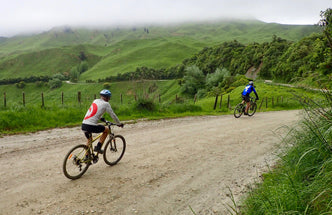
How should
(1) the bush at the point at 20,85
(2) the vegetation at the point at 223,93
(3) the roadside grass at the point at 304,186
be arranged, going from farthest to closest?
(1) the bush at the point at 20,85 < (2) the vegetation at the point at 223,93 < (3) the roadside grass at the point at 304,186

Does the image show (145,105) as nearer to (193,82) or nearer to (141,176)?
(141,176)

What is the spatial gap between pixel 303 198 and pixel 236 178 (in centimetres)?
284

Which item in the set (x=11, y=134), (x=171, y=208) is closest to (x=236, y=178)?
(x=171, y=208)

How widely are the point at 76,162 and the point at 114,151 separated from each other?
1.45 m

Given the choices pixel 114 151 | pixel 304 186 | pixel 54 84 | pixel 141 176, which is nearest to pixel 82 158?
pixel 114 151

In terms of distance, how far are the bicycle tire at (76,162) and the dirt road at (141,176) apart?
20 centimetres

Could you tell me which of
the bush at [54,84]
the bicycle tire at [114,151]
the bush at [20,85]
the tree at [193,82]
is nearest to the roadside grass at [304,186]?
the bicycle tire at [114,151]

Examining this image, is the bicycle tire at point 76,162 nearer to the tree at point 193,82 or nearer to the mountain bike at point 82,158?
the mountain bike at point 82,158

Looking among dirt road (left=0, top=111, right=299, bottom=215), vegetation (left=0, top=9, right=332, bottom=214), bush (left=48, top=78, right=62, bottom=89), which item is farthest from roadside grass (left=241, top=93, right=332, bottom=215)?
bush (left=48, top=78, right=62, bottom=89)

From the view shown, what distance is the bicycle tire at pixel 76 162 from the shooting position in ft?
20.6

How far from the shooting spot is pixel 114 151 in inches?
302

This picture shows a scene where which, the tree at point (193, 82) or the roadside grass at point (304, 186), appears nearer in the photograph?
the roadside grass at point (304, 186)

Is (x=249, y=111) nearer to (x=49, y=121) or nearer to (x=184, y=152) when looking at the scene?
(x=184, y=152)

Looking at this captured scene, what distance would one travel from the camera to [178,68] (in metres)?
112
